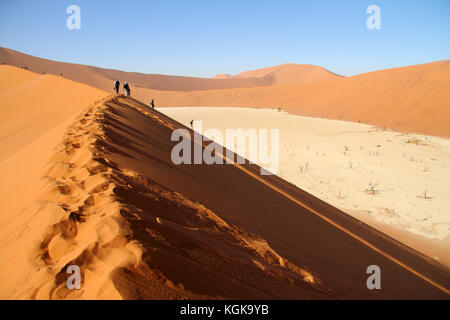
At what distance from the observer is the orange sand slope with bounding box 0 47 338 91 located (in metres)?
53.3

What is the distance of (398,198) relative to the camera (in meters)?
7.42

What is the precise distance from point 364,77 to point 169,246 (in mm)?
40971

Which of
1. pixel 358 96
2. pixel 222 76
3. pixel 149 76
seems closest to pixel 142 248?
pixel 358 96

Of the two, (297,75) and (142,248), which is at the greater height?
(297,75)

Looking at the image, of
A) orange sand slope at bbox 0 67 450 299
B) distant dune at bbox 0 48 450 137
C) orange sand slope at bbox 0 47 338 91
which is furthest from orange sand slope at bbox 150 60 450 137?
orange sand slope at bbox 0 47 338 91

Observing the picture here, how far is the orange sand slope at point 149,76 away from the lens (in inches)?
2100

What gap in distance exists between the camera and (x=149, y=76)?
82250mm

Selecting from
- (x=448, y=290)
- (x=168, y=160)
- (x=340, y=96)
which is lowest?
(x=448, y=290)

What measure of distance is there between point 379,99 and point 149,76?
66762 mm

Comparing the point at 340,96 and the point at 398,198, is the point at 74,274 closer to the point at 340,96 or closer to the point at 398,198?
the point at 398,198

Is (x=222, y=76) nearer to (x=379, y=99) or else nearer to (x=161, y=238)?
(x=379, y=99)

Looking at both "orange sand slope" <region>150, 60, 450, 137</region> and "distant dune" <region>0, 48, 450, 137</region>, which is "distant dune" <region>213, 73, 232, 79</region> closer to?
"distant dune" <region>0, 48, 450, 137</region>

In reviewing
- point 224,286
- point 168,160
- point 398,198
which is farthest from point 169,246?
point 398,198

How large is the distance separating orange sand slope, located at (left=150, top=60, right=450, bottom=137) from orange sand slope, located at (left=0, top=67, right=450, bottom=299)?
1954cm
